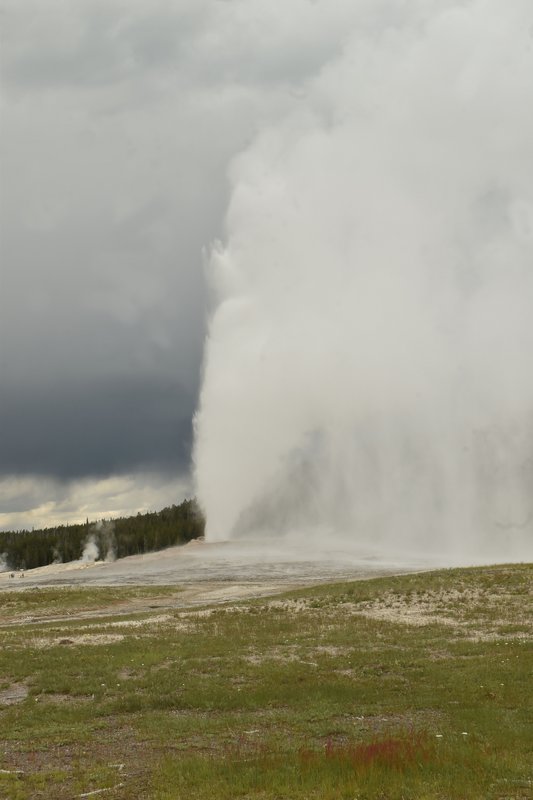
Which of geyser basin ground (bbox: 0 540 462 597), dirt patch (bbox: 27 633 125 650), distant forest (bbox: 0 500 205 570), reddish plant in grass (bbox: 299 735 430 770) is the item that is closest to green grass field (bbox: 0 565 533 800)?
reddish plant in grass (bbox: 299 735 430 770)

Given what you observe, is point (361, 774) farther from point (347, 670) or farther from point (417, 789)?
point (347, 670)

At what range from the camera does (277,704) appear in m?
26.6

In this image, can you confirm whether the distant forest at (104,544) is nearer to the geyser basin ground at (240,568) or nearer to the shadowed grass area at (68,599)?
the geyser basin ground at (240,568)

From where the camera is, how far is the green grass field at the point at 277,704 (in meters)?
17.1

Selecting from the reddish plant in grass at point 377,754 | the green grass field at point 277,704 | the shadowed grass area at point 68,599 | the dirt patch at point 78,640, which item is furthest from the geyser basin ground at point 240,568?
the reddish plant in grass at point 377,754

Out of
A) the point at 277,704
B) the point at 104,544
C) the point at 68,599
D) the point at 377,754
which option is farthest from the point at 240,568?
the point at 104,544

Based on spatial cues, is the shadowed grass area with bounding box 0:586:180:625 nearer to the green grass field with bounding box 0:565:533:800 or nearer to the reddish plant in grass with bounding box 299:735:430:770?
the green grass field with bounding box 0:565:533:800

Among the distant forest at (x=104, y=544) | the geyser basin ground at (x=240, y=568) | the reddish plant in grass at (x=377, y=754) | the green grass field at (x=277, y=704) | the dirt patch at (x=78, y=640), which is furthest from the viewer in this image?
the distant forest at (x=104, y=544)

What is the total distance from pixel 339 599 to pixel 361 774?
40.9 m

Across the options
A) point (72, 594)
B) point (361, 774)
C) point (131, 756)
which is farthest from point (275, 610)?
point (361, 774)

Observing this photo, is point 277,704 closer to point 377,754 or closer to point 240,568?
point 377,754

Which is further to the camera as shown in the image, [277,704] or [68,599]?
[68,599]

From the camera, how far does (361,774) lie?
55.3 feet

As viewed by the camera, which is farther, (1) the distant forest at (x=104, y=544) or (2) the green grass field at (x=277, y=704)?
(1) the distant forest at (x=104, y=544)
